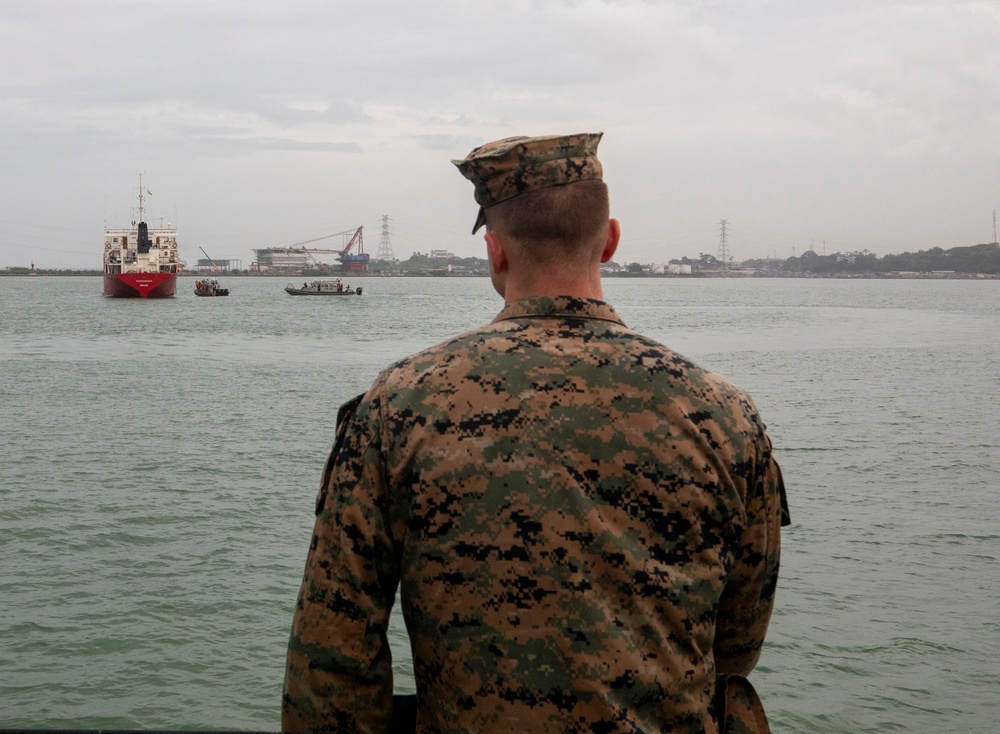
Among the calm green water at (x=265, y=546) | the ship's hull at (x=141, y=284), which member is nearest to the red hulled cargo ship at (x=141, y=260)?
the ship's hull at (x=141, y=284)

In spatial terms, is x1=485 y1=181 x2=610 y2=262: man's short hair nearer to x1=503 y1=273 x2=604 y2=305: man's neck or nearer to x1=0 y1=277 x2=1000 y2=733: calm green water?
x1=503 y1=273 x2=604 y2=305: man's neck

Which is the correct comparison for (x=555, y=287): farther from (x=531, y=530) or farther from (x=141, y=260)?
(x=141, y=260)

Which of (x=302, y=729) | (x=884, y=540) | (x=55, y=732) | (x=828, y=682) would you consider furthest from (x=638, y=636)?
(x=884, y=540)

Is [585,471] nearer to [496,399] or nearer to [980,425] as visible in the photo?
[496,399]

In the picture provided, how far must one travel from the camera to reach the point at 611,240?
1.89 meters

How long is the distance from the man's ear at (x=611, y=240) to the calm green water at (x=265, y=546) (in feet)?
21.0

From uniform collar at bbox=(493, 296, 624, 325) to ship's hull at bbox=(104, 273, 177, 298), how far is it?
8362 centimetres

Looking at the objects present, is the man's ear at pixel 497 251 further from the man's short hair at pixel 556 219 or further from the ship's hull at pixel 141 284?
the ship's hull at pixel 141 284

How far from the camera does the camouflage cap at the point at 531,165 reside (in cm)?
180

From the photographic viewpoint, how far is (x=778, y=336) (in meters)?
51.4

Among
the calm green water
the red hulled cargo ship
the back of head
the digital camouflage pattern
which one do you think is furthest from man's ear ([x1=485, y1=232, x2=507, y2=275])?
the red hulled cargo ship

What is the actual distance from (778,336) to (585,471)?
5159 cm

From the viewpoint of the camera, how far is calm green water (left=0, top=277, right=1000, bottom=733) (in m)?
7.95

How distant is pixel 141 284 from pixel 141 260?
2632mm
